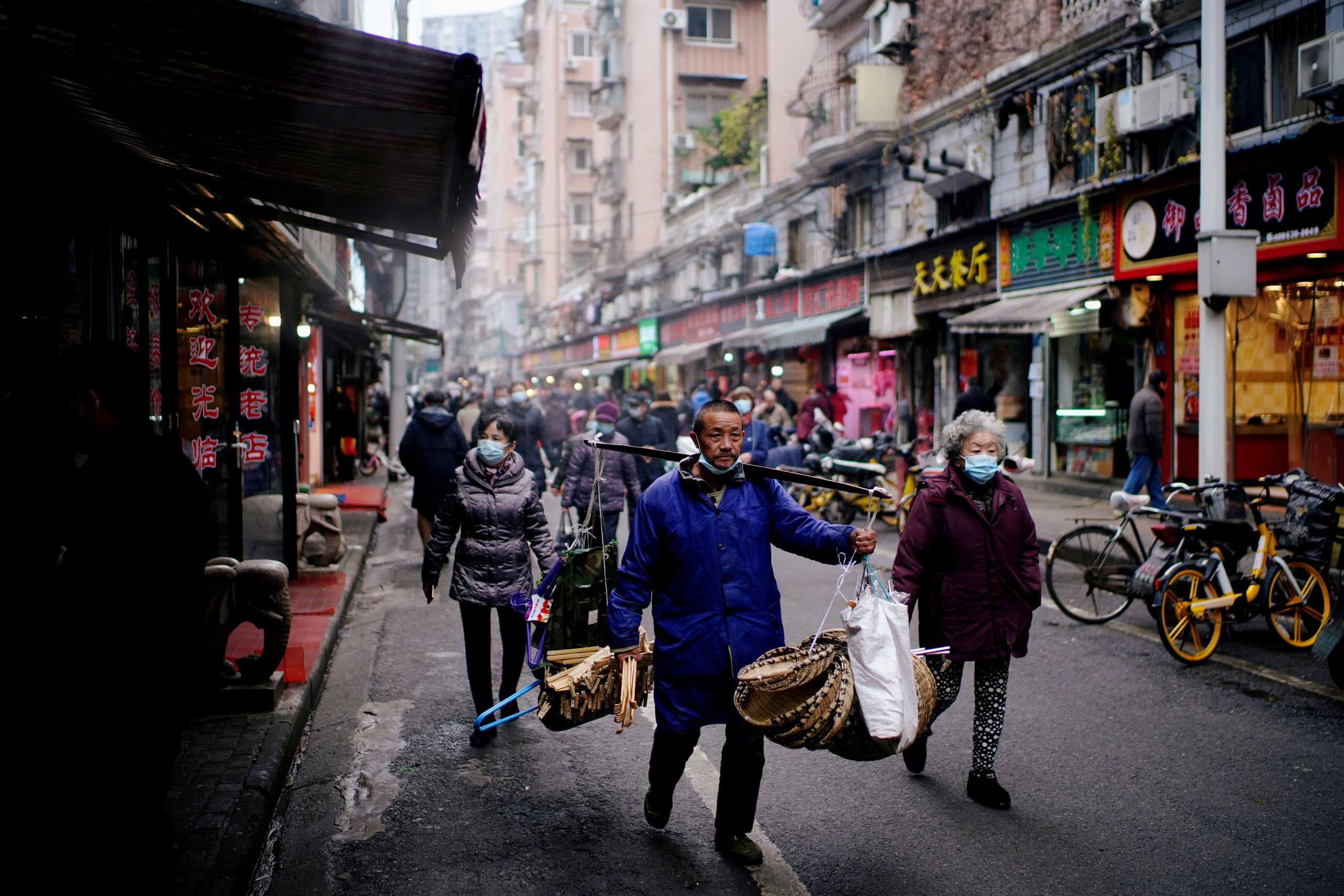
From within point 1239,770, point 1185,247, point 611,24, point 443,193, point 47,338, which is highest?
point 611,24

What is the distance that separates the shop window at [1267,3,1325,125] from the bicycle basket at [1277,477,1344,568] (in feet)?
24.3

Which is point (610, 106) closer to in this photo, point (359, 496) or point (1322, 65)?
point (359, 496)

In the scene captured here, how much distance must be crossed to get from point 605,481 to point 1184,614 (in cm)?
503

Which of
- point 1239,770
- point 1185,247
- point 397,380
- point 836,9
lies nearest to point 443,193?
point 1239,770

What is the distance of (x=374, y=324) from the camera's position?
19.3 metres

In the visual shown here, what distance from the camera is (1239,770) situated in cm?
523

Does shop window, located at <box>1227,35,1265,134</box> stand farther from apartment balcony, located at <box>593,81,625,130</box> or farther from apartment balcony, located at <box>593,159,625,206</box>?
apartment balcony, located at <box>593,81,625,130</box>

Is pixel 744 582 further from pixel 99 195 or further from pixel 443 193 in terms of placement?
pixel 99 195

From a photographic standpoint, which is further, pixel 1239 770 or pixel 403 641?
pixel 403 641

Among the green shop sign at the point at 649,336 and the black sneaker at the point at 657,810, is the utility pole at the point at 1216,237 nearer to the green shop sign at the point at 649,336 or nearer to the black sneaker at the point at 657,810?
the black sneaker at the point at 657,810

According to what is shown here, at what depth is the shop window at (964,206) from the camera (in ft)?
65.2

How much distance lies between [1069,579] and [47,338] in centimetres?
704

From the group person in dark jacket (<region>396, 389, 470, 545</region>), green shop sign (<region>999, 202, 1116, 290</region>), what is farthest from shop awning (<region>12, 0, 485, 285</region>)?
green shop sign (<region>999, 202, 1116, 290</region>)

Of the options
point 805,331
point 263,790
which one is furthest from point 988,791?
point 805,331
